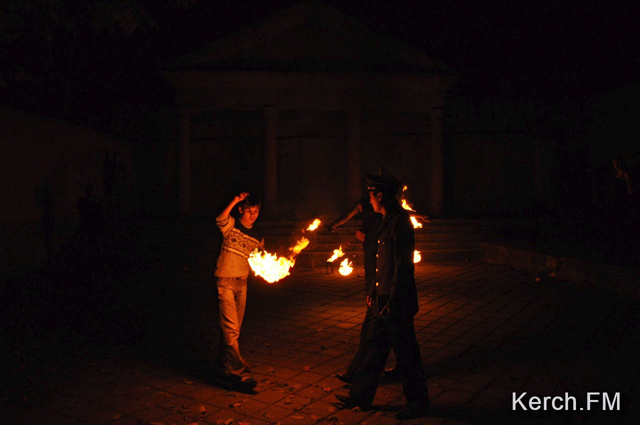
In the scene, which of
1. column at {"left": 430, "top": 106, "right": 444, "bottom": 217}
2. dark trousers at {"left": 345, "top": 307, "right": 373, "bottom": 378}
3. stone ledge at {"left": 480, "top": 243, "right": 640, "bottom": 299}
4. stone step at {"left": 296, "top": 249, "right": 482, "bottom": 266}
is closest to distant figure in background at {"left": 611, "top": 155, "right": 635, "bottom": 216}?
stone ledge at {"left": 480, "top": 243, "right": 640, "bottom": 299}

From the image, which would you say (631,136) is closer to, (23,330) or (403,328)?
(403,328)

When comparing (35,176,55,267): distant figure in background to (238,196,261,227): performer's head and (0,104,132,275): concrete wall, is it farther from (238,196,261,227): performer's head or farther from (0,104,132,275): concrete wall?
(238,196,261,227): performer's head

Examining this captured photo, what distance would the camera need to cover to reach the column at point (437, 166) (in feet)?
61.8

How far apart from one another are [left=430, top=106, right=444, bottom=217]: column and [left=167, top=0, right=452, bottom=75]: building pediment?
179cm

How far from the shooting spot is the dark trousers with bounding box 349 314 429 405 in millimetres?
4508

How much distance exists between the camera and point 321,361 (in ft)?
20.1

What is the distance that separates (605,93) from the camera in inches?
789

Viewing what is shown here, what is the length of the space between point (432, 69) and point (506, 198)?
24.6 ft

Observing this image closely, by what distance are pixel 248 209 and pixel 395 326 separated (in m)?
2.07

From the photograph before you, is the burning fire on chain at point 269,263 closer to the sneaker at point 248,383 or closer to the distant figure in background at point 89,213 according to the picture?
the sneaker at point 248,383

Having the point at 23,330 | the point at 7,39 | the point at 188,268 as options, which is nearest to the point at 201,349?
the point at 23,330

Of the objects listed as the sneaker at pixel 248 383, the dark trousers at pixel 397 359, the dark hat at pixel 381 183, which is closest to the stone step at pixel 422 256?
the sneaker at pixel 248 383

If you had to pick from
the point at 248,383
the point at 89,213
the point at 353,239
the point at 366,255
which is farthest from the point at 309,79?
the point at 248,383

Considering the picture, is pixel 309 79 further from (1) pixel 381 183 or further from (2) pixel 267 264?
(1) pixel 381 183
